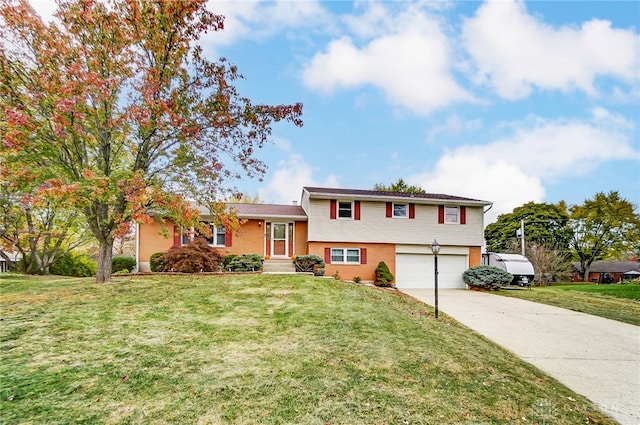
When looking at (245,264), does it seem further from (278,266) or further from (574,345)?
(574,345)

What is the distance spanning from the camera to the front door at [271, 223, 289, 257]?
17062 mm

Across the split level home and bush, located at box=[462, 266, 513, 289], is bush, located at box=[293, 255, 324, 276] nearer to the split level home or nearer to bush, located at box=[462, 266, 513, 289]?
the split level home

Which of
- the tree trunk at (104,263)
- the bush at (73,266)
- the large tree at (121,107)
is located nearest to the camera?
the large tree at (121,107)

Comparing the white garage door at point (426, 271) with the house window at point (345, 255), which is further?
the white garage door at point (426, 271)

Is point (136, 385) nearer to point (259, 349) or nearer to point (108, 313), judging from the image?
point (259, 349)

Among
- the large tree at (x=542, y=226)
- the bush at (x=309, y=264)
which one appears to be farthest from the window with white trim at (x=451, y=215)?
the large tree at (x=542, y=226)

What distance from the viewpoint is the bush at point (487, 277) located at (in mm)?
16219

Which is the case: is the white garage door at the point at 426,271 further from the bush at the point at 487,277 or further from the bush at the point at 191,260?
the bush at the point at 191,260

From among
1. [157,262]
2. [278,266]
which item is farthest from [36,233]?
[278,266]

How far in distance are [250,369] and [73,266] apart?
A: 56.0 feet

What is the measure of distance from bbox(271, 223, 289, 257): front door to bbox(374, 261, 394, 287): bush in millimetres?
4921

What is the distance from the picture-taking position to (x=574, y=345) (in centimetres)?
693

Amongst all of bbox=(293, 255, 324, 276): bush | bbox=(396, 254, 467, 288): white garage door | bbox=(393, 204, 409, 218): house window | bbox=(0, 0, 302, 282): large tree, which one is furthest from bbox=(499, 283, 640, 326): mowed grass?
bbox=(0, 0, 302, 282): large tree

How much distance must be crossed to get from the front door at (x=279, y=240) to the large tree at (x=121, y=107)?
717 centimetres
